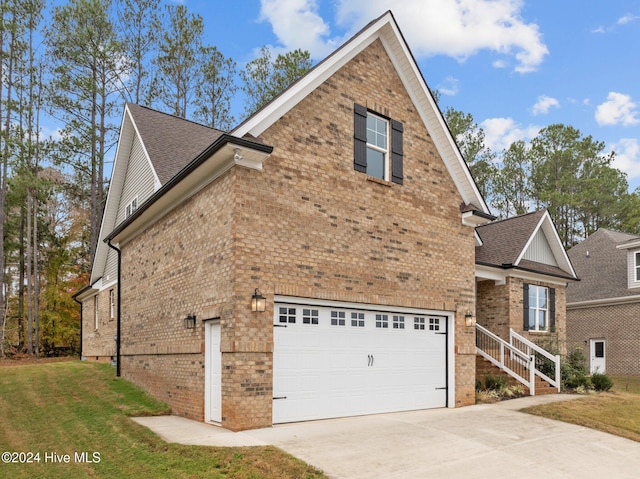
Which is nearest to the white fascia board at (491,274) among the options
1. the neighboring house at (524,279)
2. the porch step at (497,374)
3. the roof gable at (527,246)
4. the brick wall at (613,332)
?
the neighboring house at (524,279)

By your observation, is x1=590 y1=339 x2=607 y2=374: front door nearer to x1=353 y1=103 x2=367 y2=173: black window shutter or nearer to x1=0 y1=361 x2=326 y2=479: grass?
x1=353 y1=103 x2=367 y2=173: black window shutter

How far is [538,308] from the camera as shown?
19.2m

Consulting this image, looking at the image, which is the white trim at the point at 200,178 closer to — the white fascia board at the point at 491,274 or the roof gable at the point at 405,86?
the roof gable at the point at 405,86

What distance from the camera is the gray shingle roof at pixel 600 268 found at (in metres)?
25.9

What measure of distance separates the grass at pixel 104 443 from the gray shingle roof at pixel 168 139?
20.4ft

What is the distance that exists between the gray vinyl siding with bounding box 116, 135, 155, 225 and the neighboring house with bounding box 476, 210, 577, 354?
35.5 feet

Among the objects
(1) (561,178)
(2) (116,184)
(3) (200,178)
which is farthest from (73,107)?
(1) (561,178)

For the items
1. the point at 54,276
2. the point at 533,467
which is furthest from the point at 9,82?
the point at 533,467

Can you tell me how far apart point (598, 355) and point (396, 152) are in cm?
1916

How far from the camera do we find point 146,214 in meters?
13.9

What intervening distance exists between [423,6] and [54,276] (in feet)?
90.3

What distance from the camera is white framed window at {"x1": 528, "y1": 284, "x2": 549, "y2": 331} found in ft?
62.0

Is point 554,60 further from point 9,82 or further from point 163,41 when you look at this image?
point 9,82

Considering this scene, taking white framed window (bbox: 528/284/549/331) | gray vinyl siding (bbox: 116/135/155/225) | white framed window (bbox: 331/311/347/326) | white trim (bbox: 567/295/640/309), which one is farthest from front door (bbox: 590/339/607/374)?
gray vinyl siding (bbox: 116/135/155/225)
